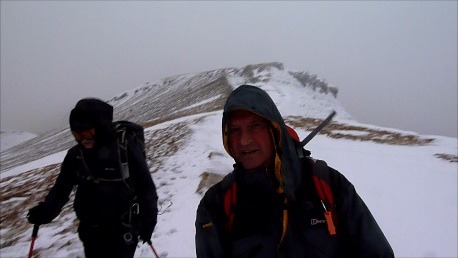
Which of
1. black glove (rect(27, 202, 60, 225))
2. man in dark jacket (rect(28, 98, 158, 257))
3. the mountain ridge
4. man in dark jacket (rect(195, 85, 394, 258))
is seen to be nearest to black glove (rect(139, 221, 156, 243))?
man in dark jacket (rect(28, 98, 158, 257))

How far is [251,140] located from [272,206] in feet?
1.60

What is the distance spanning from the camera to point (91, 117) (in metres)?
3.11

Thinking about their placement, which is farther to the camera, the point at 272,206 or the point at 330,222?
the point at 272,206

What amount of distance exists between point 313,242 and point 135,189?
7.26 ft

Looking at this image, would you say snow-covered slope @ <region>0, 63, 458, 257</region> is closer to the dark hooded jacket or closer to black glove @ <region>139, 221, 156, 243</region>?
black glove @ <region>139, 221, 156, 243</region>

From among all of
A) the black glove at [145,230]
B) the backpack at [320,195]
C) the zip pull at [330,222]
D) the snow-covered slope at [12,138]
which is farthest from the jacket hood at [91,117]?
the snow-covered slope at [12,138]

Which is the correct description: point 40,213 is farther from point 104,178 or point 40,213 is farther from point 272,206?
point 272,206

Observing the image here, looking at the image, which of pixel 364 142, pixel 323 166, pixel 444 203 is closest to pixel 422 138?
pixel 364 142

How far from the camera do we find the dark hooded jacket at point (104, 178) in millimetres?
3133

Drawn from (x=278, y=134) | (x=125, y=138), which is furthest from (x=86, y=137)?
(x=278, y=134)

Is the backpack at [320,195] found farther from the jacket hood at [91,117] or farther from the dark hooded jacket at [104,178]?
the jacket hood at [91,117]

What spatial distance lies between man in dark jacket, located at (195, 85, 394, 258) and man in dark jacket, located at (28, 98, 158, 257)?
1424 millimetres

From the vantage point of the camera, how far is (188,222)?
6242mm

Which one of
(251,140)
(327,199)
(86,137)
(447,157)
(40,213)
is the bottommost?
(447,157)
